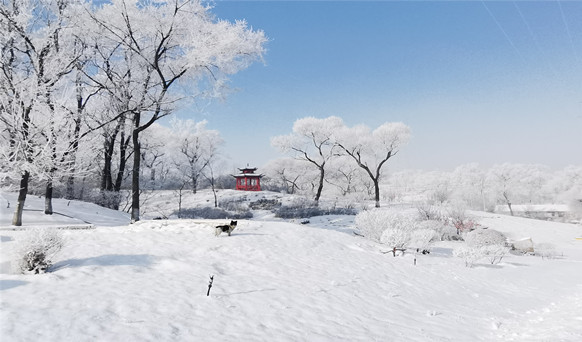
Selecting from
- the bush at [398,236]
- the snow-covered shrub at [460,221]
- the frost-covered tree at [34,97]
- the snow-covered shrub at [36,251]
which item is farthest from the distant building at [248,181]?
the snow-covered shrub at [36,251]

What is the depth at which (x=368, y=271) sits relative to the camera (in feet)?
29.3

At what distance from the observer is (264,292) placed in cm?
630

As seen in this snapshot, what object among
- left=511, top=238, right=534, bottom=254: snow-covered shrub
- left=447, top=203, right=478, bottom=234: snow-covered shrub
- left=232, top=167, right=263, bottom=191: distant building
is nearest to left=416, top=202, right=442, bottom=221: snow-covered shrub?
left=447, top=203, right=478, bottom=234: snow-covered shrub

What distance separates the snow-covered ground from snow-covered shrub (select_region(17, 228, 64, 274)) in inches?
8.9

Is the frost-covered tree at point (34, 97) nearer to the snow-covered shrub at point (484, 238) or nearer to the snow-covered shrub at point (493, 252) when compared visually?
the snow-covered shrub at point (493, 252)

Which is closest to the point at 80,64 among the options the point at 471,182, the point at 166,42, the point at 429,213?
the point at 166,42

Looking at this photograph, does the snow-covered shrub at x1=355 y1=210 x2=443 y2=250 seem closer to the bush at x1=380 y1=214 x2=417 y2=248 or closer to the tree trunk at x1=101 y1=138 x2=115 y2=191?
the bush at x1=380 y1=214 x2=417 y2=248

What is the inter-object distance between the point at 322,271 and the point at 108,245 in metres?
5.19

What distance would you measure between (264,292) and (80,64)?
15.4 m

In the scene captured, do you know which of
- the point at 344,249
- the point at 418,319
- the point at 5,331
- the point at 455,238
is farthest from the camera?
the point at 455,238

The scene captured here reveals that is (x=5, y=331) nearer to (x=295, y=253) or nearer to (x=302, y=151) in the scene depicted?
(x=295, y=253)

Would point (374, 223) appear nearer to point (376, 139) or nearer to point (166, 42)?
point (166, 42)

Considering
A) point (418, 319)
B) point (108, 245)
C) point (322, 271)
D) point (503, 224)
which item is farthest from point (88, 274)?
point (503, 224)

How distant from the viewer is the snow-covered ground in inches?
176
